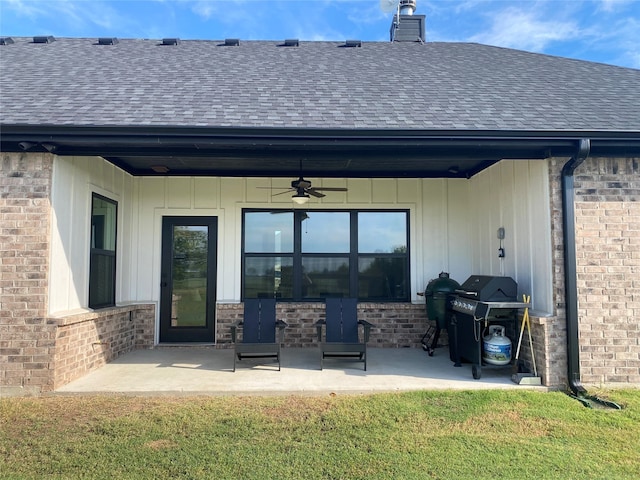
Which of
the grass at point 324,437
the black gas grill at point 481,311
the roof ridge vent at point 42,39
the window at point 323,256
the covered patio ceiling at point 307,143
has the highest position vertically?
the roof ridge vent at point 42,39

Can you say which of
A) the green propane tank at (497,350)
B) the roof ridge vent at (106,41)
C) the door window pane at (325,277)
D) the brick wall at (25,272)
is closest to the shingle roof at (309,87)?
the roof ridge vent at (106,41)

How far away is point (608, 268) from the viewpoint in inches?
190

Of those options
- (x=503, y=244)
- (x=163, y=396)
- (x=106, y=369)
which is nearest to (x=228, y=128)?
(x=163, y=396)

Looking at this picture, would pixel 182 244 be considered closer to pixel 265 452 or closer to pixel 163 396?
pixel 163 396

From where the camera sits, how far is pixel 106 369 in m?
5.45

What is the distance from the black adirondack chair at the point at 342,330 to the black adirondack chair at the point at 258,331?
2.04 ft

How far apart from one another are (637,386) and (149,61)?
27.5ft

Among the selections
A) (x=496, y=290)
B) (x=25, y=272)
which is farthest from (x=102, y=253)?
(x=496, y=290)

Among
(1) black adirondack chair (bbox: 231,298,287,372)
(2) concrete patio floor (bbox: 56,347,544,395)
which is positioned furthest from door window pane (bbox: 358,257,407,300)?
(1) black adirondack chair (bbox: 231,298,287,372)

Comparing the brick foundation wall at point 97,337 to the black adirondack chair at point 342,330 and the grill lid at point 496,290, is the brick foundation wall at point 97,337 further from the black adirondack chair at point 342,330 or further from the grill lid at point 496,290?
the grill lid at point 496,290

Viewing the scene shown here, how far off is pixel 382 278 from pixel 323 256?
1.10 meters

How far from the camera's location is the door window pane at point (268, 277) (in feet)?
23.5

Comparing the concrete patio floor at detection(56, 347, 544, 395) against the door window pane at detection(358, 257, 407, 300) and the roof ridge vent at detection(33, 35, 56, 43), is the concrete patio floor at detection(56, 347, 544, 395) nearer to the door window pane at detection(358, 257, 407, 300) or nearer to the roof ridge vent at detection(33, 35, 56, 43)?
the door window pane at detection(358, 257, 407, 300)

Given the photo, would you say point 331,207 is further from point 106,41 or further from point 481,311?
point 106,41
